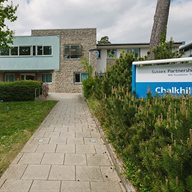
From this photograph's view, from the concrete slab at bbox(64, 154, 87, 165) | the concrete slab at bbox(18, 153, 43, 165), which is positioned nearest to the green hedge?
the concrete slab at bbox(18, 153, 43, 165)

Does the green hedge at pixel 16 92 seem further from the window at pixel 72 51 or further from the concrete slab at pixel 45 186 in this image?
the concrete slab at pixel 45 186

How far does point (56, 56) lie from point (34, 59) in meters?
2.61

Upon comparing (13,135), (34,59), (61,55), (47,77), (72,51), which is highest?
(72,51)

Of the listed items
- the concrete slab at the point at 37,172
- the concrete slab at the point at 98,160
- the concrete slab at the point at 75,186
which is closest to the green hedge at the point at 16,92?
the concrete slab at the point at 98,160

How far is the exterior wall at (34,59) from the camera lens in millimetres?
34938

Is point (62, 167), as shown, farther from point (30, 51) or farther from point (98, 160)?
point (30, 51)

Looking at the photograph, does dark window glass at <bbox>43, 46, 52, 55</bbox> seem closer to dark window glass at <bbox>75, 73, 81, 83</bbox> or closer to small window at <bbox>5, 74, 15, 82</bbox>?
dark window glass at <bbox>75, 73, 81, 83</bbox>

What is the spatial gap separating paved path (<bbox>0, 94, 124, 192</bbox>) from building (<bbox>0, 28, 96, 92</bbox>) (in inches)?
1049

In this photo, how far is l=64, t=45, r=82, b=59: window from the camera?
35594 mm

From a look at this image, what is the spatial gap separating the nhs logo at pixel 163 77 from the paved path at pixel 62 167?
1.80 m

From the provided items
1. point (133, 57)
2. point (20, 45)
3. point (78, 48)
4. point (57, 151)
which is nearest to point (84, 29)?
point (78, 48)

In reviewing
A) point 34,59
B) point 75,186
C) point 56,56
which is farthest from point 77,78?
point 75,186

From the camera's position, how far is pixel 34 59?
115ft

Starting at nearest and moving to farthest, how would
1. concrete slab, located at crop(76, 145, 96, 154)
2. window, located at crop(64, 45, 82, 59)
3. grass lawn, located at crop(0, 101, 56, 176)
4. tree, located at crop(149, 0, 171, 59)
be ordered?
grass lawn, located at crop(0, 101, 56, 176) < concrete slab, located at crop(76, 145, 96, 154) < tree, located at crop(149, 0, 171, 59) < window, located at crop(64, 45, 82, 59)
